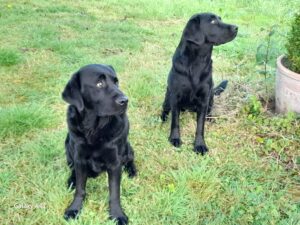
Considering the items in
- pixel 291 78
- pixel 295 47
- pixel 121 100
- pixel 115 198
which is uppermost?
pixel 121 100

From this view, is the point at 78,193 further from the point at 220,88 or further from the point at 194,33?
the point at 220,88

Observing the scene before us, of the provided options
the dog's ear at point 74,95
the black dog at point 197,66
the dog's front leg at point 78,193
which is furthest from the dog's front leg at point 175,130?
the dog's ear at point 74,95

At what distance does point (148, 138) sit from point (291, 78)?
146 cm

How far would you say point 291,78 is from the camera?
4168 mm

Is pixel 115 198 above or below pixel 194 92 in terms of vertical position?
below

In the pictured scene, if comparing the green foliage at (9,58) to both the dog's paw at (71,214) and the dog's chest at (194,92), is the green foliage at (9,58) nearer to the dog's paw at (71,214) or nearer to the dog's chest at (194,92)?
the dog's chest at (194,92)

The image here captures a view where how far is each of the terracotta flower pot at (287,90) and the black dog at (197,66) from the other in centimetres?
74

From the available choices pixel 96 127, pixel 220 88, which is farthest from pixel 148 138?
pixel 96 127

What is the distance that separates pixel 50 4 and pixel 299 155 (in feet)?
20.5

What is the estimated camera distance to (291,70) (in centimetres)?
432

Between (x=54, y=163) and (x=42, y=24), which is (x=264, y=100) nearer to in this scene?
(x=54, y=163)

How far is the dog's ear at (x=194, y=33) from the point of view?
3.64m

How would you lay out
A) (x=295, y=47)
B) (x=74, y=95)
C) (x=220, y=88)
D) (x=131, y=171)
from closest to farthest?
(x=74, y=95), (x=131, y=171), (x=295, y=47), (x=220, y=88)

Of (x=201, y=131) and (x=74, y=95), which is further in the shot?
(x=201, y=131)
